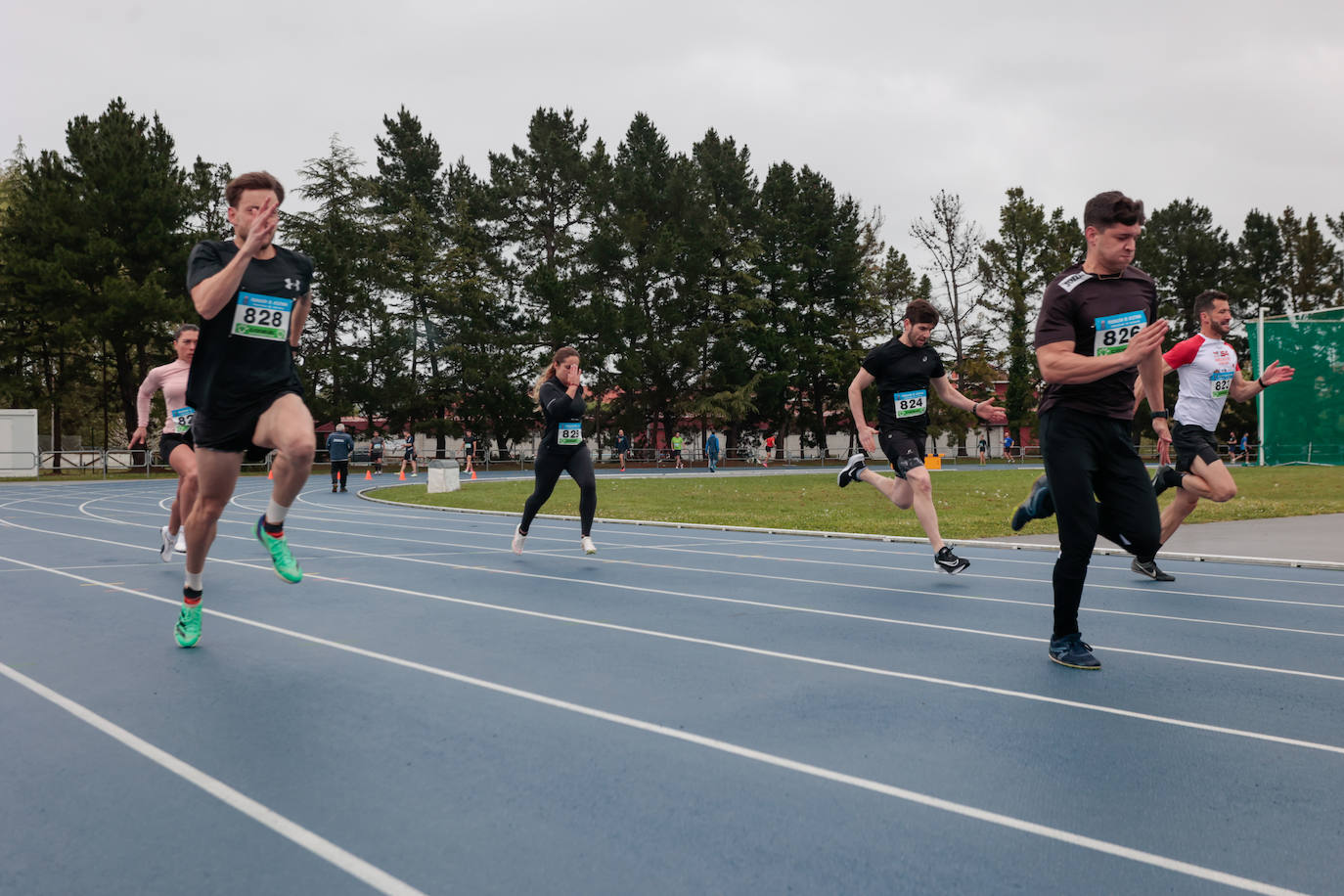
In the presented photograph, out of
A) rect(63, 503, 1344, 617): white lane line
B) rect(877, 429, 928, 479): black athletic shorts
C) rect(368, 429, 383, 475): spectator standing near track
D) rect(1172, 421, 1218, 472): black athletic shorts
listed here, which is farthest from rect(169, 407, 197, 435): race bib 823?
rect(368, 429, 383, 475): spectator standing near track

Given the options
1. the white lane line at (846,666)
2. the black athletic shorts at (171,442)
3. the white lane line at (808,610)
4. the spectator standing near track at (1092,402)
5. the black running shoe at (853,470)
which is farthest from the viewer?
the black running shoe at (853,470)

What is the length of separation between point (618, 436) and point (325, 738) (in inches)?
1917

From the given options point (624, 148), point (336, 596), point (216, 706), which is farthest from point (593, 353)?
point (216, 706)

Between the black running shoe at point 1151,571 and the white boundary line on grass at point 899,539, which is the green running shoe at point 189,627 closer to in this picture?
the white boundary line on grass at point 899,539

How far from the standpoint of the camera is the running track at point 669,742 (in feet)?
8.32

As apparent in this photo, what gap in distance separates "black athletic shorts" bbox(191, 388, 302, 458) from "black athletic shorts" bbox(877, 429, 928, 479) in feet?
16.4

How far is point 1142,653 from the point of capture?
511 cm

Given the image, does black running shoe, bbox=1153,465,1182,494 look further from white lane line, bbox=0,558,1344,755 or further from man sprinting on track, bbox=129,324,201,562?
man sprinting on track, bbox=129,324,201,562

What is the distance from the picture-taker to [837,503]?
17.8 m

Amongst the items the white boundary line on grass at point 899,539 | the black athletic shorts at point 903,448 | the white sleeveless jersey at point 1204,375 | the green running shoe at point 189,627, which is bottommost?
the white boundary line on grass at point 899,539

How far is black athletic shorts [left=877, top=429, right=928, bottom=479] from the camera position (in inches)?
320

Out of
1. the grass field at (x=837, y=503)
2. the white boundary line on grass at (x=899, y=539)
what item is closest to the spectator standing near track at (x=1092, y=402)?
the white boundary line on grass at (x=899, y=539)

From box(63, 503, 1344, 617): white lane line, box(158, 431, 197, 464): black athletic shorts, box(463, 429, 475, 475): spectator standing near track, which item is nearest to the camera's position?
box(63, 503, 1344, 617): white lane line

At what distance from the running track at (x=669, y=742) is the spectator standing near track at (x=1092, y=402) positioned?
22.4 inches
